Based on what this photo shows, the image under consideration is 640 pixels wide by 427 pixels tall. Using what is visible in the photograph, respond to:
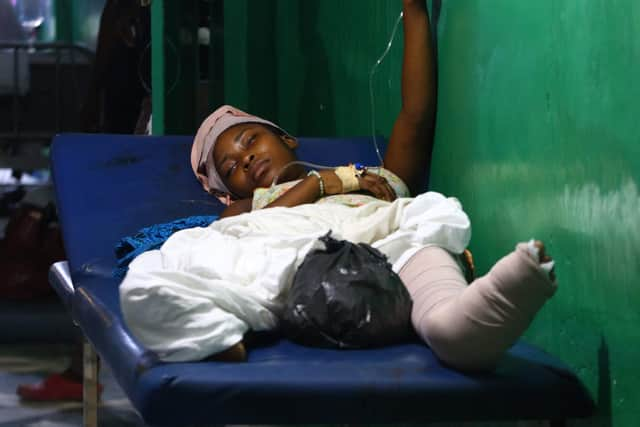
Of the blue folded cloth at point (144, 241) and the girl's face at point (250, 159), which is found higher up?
the girl's face at point (250, 159)

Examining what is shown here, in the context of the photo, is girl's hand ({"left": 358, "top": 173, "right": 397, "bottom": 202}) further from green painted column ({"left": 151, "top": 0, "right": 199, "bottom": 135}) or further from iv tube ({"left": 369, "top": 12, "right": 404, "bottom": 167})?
green painted column ({"left": 151, "top": 0, "right": 199, "bottom": 135})

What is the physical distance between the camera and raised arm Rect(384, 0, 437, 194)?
2238 mm

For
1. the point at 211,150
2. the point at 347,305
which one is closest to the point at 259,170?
the point at 211,150

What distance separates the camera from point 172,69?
141 inches

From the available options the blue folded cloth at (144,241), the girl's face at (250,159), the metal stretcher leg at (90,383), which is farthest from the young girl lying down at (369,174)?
the metal stretcher leg at (90,383)

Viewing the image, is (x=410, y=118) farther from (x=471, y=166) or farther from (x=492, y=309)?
(x=492, y=309)

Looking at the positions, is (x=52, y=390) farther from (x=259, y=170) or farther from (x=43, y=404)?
(x=259, y=170)

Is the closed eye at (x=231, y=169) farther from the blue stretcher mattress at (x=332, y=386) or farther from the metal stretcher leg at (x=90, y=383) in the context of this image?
the blue stretcher mattress at (x=332, y=386)

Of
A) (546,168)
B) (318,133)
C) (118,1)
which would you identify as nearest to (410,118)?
(546,168)

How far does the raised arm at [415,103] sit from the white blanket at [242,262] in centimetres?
28

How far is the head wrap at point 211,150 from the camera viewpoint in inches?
96.3

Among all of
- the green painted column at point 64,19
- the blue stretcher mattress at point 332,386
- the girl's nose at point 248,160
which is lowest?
the green painted column at point 64,19

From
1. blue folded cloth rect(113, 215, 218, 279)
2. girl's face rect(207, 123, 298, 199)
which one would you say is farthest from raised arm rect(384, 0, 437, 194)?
blue folded cloth rect(113, 215, 218, 279)

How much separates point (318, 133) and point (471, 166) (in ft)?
5.19
